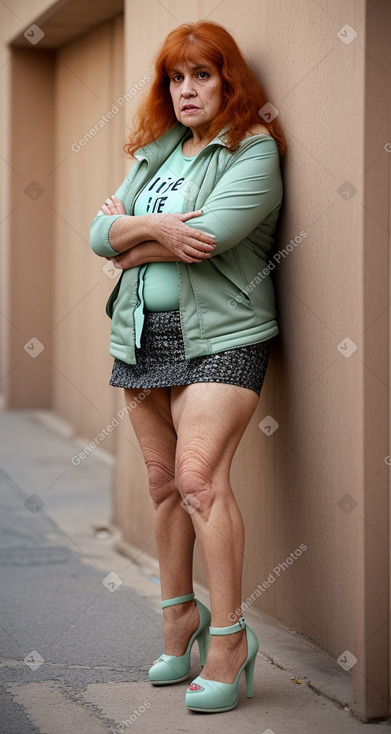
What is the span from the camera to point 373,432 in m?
3.20

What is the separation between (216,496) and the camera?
11.2 feet

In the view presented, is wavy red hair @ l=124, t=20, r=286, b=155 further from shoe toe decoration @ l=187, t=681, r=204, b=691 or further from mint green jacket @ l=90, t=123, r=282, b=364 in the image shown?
shoe toe decoration @ l=187, t=681, r=204, b=691

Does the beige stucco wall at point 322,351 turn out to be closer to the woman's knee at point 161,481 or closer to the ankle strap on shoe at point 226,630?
the ankle strap on shoe at point 226,630

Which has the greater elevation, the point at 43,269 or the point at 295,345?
the point at 43,269

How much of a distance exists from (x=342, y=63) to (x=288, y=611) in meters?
1.97

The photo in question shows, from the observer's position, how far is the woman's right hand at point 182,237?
3.35m

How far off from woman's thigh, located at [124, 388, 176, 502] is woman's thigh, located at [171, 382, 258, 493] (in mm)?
247

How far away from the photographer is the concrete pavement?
333 centimetres

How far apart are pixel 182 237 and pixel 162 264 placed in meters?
0.24

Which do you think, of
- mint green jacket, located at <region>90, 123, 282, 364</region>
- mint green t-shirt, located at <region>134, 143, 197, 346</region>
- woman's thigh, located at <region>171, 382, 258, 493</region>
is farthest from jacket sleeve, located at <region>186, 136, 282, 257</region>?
woman's thigh, located at <region>171, 382, 258, 493</region>

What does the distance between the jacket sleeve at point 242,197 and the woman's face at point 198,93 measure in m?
0.21

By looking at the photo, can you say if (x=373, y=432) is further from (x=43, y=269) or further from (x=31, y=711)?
(x=43, y=269)

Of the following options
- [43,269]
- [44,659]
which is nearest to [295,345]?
[44,659]

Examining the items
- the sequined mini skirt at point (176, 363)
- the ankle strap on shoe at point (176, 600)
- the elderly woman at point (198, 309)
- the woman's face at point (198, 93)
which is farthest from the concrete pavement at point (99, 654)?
the woman's face at point (198, 93)
